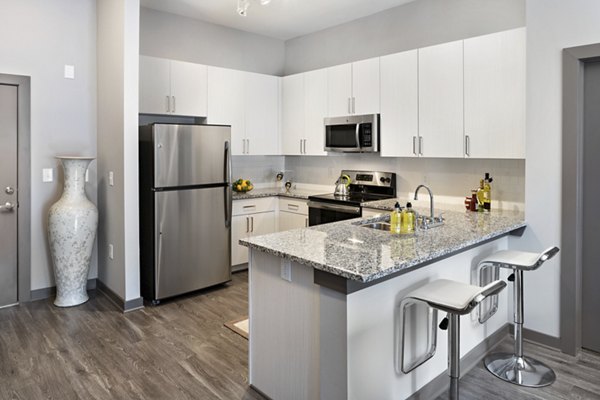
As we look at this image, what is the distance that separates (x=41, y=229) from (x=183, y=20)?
268 cm

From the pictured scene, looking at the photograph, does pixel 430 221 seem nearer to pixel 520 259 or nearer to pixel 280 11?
pixel 520 259

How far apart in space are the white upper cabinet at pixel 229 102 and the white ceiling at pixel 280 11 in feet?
2.05

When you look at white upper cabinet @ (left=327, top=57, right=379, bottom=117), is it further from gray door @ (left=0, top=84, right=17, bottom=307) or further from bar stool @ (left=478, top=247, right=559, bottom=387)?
Answer: gray door @ (left=0, top=84, right=17, bottom=307)

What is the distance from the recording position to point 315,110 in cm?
486

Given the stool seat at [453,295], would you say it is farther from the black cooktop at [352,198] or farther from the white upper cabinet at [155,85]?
the white upper cabinet at [155,85]

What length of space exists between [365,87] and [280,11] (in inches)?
51.6

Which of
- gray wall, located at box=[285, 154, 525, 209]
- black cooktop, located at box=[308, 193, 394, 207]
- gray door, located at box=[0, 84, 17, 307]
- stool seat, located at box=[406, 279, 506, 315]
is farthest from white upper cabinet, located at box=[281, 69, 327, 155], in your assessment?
stool seat, located at box=[406, 279, 506, 315]

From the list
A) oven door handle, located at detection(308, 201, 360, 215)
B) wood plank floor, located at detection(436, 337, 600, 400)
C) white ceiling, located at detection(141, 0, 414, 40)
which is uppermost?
white ceiling, located at detection(141, 0, 414, 40)

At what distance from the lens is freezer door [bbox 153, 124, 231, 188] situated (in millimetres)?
3730

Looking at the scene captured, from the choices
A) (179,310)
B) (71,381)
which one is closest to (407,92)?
(179,310)

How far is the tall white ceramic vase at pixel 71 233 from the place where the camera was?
144 inches

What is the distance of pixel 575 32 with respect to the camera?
2758 mm

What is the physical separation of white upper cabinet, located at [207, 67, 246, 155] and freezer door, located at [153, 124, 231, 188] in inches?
26.2

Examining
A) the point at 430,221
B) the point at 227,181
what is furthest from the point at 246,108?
the point at 430,221
